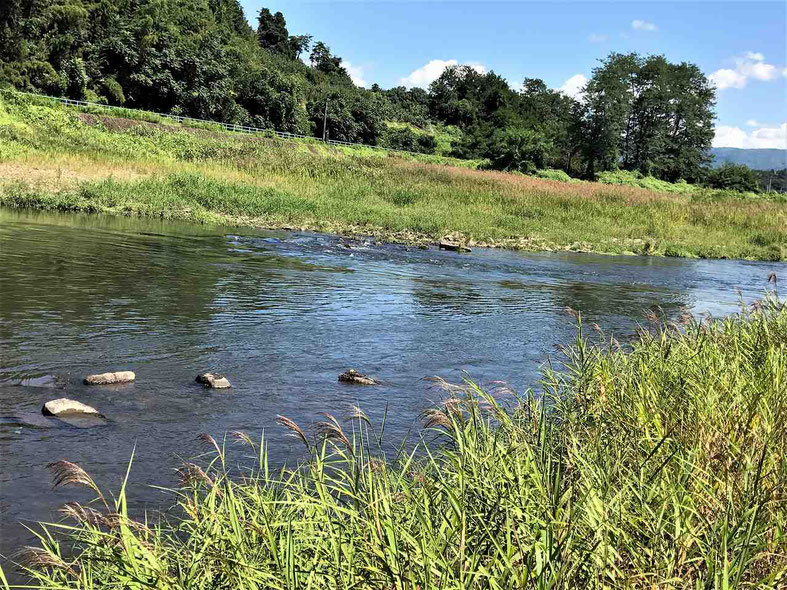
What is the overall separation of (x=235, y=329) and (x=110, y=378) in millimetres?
2737

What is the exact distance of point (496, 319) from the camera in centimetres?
1073

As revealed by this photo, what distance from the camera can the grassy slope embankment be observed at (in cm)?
2384

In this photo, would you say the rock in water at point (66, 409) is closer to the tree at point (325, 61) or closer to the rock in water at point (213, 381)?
the rock in water at point (213, 381)

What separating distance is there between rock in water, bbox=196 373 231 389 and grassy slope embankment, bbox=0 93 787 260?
16.7 meters

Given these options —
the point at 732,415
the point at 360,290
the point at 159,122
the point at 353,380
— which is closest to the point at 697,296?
the point at 360,290

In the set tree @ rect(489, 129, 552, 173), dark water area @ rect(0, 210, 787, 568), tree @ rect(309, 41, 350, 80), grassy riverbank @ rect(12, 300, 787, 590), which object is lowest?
dark water area @ rect(0, 210, 787, 568)

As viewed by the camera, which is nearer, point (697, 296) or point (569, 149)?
point (697, 296)

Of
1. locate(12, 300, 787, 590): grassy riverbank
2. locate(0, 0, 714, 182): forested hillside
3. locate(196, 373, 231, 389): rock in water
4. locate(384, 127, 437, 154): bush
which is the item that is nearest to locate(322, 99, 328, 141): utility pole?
locate(0, 0, 714, 182): forested hillside

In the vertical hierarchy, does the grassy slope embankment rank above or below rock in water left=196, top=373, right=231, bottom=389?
above

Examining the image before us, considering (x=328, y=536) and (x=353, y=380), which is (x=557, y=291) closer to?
(x=353, y=380)

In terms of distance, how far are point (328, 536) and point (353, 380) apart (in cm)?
400

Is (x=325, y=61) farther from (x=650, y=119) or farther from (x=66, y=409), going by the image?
(x=66, y=409)

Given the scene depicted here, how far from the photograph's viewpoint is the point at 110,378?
603 centimetres

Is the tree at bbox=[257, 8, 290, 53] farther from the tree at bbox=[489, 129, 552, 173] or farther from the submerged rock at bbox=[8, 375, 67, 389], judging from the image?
the submerged rock at bbox=[8, 375, 67, 389]
